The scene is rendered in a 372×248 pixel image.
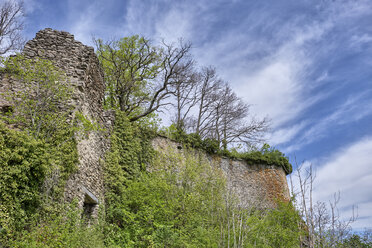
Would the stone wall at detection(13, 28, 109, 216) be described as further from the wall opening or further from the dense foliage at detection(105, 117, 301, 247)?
the dense foliage at detection(105, 117, 301, 247)

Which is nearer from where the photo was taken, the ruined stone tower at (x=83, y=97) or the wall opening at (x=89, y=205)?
the ruined stone tower at (x=83, y=97)

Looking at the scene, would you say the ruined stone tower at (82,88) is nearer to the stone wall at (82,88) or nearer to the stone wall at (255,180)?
the stone wall at (82,88)

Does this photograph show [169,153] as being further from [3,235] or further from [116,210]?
[3,235]

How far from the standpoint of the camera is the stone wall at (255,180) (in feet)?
49.1

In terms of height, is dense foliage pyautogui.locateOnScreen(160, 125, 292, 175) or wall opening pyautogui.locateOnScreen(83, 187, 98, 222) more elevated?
dense foliage pyautogui.locateOnScreen(160, 125, 292, 175)

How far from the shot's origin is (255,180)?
16.0 metres

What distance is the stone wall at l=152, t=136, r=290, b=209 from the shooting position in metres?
15.0

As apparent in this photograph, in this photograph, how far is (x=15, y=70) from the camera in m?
7.05

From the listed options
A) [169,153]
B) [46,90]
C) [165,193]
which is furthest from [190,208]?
[46,90]

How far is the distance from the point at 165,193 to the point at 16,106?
15.8 feet

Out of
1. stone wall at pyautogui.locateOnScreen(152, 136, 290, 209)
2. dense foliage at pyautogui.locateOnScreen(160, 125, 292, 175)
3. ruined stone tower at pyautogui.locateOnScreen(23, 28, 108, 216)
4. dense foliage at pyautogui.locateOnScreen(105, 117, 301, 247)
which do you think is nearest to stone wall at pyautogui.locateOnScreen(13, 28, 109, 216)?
ruined stone tower at pyautogui.locateOnScreen(23, 28, 108, 216)

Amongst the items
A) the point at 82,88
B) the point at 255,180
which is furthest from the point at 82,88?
the point at 255,180

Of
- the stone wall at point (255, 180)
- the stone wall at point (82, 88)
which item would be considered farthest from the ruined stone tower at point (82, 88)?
the stone wall at point (255, 180)

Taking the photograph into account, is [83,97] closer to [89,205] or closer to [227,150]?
[89,205]
